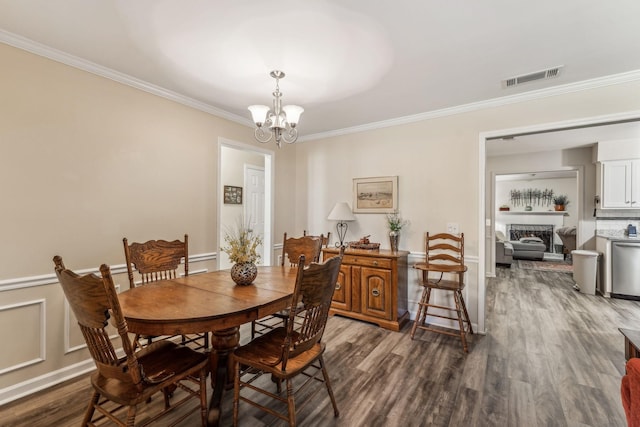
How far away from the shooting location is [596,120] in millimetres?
2650

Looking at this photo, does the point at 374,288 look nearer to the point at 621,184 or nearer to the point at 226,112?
the point at 226,112

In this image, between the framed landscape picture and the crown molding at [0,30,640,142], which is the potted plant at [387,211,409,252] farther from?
the crown molding at [0,30,640,142]

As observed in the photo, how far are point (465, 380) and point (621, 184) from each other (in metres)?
5.03

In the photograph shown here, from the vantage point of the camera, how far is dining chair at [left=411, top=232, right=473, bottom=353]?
3.02m

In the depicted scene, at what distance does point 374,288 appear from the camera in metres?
3.40

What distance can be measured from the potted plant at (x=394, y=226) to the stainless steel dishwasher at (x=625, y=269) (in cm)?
381

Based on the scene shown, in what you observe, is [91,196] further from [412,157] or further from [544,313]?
[544,313]

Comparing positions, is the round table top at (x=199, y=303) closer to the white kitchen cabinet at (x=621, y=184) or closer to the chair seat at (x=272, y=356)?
the chair seat at (x=272, y=356)

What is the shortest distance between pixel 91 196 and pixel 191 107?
4.52ft

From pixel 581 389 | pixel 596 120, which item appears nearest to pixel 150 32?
pixel 596 120

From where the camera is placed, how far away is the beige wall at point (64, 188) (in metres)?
2.06

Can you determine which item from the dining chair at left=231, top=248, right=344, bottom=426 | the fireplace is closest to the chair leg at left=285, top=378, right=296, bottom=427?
the dining chair at left=231, top=248, right=344, bottom=426

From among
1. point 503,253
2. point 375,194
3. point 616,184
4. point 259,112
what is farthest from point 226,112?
point 503,253

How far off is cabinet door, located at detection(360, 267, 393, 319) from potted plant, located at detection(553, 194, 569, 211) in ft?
28.5
